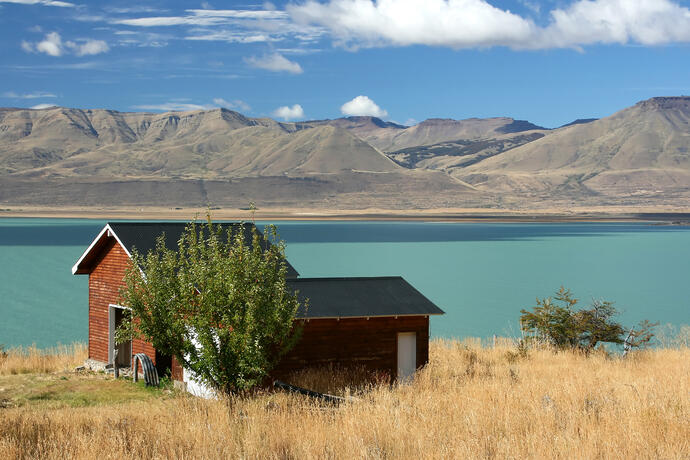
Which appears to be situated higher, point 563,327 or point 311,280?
point 311,280

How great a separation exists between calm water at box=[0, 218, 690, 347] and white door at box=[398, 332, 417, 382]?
75.0 feet

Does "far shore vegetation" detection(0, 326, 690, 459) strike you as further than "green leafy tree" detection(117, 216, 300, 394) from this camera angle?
No

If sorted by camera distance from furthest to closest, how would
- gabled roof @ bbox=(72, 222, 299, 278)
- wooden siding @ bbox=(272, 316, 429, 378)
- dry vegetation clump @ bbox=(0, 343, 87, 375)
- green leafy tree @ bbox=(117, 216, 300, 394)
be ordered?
dry vegetation clump @ bbox=(0, 343, 87, 375)
gabled roof @ bbox=(72, 222, 299, 278)
wooden siding @ bbox=(272, 316, 429, 378)
green leafy tree @ bbox=(117, 216, 300, 394)

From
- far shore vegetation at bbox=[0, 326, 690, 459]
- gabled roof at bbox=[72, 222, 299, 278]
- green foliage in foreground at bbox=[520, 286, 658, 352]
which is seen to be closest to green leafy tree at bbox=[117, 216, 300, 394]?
far shore vegetation at bbox=[0, 326, 690, 459]

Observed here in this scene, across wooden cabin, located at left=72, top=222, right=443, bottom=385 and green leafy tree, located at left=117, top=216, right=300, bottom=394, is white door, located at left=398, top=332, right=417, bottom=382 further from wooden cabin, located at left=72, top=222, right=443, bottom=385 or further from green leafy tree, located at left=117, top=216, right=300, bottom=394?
green leafy tree, located at left=117, top=216, right=300, bottom=394

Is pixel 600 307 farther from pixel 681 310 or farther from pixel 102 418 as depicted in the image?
pixel 681 310

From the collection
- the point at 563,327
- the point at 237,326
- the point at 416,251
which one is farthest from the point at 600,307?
the point at 416,251

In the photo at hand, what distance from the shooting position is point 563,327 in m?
26.7

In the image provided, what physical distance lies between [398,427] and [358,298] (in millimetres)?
9456

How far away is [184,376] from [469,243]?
114m

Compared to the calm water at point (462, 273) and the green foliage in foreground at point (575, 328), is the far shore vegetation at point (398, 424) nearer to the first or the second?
the green foliage in foreground at point (575, 328)

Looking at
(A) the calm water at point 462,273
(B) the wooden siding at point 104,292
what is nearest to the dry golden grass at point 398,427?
(B) the wooden siding at point 104,292

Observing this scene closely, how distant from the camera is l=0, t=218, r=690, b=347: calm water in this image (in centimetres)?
5141

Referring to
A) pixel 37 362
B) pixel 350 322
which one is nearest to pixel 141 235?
pixel 37 362
